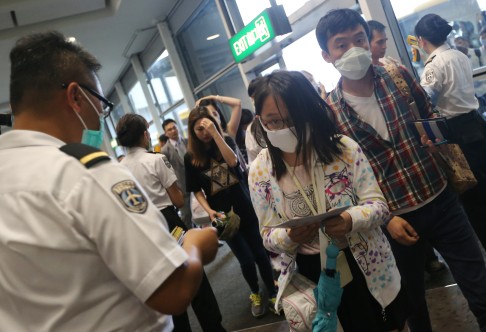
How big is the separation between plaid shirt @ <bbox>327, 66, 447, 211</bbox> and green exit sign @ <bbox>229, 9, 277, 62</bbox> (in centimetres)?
303

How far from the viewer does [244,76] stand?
5.93m

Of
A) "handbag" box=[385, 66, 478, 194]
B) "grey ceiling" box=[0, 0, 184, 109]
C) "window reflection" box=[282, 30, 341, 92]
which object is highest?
"grey ceiling" box=[0, 0, 184, 109]

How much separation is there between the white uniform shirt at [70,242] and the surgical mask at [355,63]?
4.02 ft

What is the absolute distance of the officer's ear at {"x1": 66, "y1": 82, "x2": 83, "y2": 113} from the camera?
3.43 feet

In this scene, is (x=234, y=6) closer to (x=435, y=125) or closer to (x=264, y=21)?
(x=264, y=21)

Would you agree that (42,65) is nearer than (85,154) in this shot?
No

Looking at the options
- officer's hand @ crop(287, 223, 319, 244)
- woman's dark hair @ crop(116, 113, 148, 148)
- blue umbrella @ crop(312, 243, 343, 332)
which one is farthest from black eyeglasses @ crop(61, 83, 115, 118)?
woman's dark hair @ crop(116, 113, 148, 148)

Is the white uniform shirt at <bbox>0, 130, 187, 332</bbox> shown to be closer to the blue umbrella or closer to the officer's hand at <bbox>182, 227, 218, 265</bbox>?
the officer's hand at <bbox>182, 227, 218, 265</bbox>

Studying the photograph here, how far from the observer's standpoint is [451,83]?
258 cm

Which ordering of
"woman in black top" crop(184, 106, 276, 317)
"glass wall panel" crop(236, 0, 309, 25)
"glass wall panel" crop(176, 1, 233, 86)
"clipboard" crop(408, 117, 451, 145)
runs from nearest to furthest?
"clipboard" crop(408, 117, 451, 145) < "woman in black top" crop(184, 106, 276, 317) < "glass wall panel" crop(236, 0, 309, 25) < "glass wall panel" crop(176, 1, 233, 86)

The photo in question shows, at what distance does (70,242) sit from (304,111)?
99 centimetres

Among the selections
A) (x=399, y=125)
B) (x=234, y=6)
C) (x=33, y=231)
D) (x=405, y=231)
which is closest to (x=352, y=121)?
(x=399, y=125)

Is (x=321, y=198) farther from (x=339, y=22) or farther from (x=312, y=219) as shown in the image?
(x=339, y=22)

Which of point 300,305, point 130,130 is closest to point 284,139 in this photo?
point 300,305
